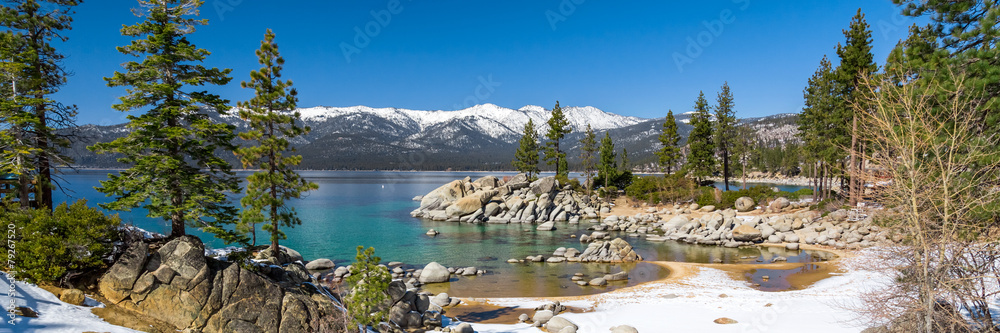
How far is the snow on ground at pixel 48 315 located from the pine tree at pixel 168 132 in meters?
2.93

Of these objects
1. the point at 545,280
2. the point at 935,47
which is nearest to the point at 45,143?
the point at 545,280

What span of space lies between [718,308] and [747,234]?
22.5 meters

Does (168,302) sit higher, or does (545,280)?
(168,302)

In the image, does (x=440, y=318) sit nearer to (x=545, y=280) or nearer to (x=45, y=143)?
(x=545, y=280)

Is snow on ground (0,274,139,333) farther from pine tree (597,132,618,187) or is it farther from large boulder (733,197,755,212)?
pine tree (597,132,618,187)

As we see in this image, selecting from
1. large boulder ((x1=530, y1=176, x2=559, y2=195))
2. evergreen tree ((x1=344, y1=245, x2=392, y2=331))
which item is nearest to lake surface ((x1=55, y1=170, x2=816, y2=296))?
evergreen tree ((x1=344, y1=245, x2=392, y2=331))

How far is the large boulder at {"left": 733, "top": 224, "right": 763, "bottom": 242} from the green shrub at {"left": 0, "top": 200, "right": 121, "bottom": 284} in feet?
130

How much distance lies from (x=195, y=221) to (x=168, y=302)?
103 inches

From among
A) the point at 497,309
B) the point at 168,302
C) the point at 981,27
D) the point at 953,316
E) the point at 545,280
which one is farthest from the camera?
the point at 545,280

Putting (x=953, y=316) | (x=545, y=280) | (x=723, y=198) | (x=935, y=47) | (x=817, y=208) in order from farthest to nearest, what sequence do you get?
(x=723, y=198)
(x=817, y=208)
(x=545, y=280)
(x=935, y=47)
(x=953, y=316)

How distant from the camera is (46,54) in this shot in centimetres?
1469

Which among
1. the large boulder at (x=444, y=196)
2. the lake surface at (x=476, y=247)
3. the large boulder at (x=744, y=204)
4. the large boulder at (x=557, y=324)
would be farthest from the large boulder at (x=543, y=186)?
the large boulder at (x=557, y=324)

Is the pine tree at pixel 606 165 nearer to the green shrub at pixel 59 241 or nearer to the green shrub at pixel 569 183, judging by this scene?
the green shrub at pixel 569 183

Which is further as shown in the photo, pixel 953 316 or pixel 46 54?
pixel 46 54
